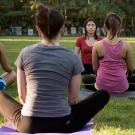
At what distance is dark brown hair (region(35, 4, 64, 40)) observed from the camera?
4898 millimetres

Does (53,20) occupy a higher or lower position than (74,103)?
higher

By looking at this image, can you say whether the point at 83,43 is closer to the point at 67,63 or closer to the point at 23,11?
the point at 67,63

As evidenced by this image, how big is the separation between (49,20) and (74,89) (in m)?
0.74

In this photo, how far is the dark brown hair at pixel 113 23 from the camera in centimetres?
769

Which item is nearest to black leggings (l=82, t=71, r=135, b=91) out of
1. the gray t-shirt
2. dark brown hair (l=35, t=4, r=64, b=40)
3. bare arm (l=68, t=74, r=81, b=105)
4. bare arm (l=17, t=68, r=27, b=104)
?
bare arm (l=68, t=74, r=81, b=105)

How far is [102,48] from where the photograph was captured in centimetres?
823

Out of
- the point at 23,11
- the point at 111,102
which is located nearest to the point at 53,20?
the point at 111,102

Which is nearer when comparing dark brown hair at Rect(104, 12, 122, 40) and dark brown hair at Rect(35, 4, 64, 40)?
dark brown hair at Rect(35, 4, 64, 40)

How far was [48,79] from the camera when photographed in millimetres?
4980

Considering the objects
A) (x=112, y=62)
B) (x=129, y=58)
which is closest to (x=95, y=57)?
(x=112, y=62)

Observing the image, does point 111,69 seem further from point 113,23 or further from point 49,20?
point 49,20

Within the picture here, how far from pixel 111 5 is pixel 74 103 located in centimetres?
5629

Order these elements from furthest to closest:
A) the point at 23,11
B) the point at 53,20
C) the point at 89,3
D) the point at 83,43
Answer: the point at 23,11 → the point at 89,3 → the point at 83,43 → the point at 53,20

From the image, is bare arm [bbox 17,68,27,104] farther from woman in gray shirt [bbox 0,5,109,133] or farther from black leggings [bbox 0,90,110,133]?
black leggings [bbox 0,90,110,133]
